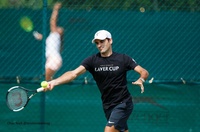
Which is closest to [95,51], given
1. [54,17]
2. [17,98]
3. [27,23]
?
[54,17]

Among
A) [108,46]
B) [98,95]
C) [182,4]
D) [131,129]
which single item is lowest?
[131,129]

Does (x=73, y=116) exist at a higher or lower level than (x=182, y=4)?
lower

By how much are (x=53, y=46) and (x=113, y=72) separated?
52.7 inches

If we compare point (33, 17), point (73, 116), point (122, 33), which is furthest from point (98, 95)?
point (33, 17)

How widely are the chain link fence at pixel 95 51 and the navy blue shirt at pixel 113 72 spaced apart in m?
0.98

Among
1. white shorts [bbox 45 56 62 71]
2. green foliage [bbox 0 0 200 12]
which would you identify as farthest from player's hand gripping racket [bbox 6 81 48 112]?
green foliage [bbox 0 0 200 12]

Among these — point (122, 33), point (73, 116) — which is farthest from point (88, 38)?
point (73, 116)

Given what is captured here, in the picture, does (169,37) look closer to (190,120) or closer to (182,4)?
(182,4)

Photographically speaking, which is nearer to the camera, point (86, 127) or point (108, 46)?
point (108, 46)

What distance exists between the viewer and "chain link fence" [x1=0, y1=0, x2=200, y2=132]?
7168 mm

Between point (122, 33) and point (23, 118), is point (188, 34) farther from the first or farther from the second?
point (23, 118)

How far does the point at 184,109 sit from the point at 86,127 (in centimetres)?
132

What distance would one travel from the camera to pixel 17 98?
5.98m

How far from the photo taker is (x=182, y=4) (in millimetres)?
7359
